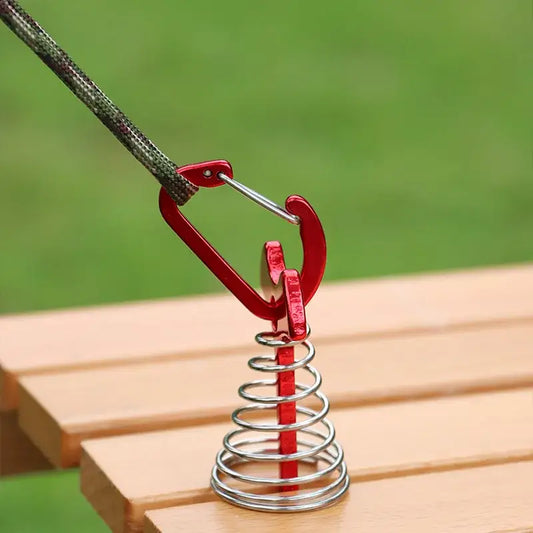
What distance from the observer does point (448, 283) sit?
1.82 m

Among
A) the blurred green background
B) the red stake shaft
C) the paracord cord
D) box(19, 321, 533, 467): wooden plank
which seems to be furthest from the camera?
the blurred green background

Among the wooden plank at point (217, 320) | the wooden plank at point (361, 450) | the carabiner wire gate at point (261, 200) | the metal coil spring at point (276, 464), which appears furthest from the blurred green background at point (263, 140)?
the carabiner wire gate at point (261, 200)

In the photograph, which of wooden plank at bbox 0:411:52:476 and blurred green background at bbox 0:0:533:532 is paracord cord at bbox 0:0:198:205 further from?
blurred green background at bbox 0:0:533:532

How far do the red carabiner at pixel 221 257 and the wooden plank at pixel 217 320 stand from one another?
17.2 inches

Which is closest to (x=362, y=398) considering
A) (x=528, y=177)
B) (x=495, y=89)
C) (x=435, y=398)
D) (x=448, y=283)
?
(x=435, y=398)

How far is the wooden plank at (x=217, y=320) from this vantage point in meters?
1.51

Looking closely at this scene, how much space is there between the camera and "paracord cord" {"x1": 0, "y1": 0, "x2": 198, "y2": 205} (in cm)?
98

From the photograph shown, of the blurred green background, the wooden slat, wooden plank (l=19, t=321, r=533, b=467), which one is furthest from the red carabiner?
the blurred green background

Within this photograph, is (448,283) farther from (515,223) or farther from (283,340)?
(515,223)

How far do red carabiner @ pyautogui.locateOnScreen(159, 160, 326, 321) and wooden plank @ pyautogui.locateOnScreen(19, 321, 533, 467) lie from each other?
0.90 feet

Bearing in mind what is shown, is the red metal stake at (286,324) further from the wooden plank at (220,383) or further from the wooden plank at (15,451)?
the wooden plank at (15,451)

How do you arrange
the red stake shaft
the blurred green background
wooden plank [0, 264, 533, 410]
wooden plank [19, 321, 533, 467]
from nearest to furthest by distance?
the red stake shaft < wooden plank [19, 321, 533, 467] < wooden plank [0, 264, 533, 410] < the blurred green background

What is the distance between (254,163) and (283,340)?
2654 mm

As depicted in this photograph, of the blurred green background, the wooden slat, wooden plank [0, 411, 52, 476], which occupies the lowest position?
the wooden slat
